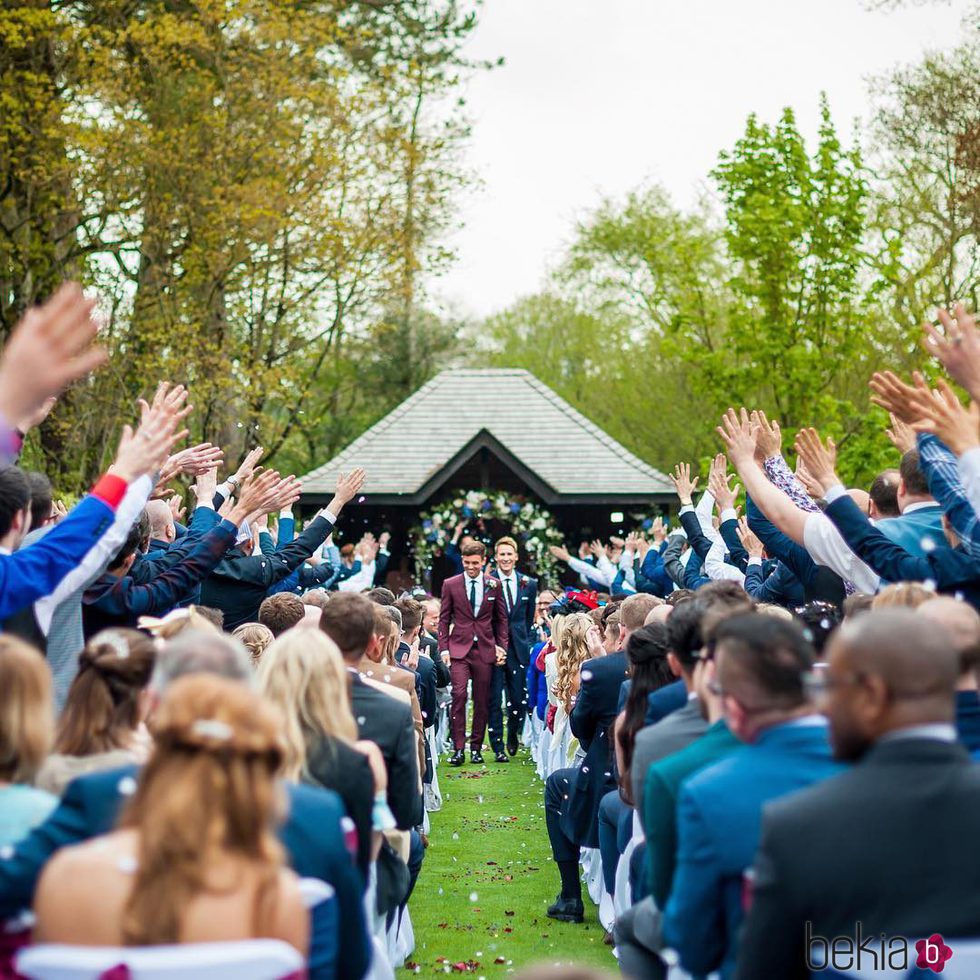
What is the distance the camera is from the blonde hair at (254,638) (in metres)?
7.17

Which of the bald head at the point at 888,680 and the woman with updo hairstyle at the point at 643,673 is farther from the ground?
the bald head at the point at 888,680

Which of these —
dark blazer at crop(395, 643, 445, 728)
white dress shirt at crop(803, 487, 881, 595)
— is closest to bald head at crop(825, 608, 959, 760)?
white dress shirt at crop(803, 487, 881, 595)

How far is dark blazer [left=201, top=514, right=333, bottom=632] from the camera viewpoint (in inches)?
376

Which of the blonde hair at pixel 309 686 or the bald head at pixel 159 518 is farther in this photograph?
the bald head at pixel 159 518

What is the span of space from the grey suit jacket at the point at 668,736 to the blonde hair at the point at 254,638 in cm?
287

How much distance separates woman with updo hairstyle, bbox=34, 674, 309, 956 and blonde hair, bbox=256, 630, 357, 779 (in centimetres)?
161

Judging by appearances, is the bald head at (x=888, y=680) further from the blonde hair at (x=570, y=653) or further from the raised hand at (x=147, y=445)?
the blonde hair at (x=570, y=653)

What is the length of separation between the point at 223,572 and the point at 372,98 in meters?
21.5

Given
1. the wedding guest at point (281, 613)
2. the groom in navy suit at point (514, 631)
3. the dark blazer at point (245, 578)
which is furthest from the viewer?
the groom in navy suit at point (514, 631)

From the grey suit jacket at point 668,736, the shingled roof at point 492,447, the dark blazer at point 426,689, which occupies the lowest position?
the dark blazer at point 426,689

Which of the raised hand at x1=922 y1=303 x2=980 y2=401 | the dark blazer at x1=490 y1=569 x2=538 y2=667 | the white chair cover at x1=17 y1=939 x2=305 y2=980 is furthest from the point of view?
the dark blazer at x1=490 y1=569 x2=538 y2=667

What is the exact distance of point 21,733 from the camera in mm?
3623

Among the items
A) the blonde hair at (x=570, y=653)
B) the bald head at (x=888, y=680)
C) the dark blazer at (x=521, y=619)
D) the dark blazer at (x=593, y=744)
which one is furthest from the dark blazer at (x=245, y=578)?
the dark blazer at (x=521, y=619)

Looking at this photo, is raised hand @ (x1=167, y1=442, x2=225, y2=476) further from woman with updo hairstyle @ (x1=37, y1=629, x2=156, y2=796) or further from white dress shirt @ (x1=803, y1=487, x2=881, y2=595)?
white dress shirt @ (x1=803, y1=487, x2=881, y2=595)
